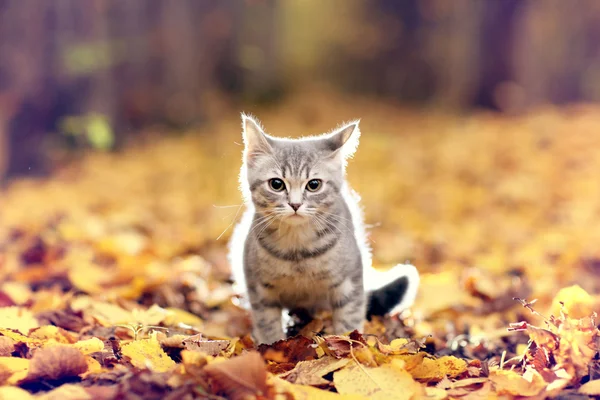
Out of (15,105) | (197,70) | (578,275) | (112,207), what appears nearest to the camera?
(578,275)

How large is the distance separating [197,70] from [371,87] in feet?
11.3

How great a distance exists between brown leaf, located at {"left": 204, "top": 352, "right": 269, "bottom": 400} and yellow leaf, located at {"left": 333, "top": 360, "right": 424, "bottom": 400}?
0.84 feet

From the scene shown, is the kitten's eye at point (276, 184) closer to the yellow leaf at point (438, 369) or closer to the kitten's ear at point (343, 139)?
the kitten's ear at point (343, 139)

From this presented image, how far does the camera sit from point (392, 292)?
2857 millimetres

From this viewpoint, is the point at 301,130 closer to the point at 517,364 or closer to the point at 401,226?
the point at 401,226

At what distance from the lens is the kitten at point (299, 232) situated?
250 cm

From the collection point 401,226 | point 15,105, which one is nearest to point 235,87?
point 15,105

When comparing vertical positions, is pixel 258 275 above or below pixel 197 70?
below

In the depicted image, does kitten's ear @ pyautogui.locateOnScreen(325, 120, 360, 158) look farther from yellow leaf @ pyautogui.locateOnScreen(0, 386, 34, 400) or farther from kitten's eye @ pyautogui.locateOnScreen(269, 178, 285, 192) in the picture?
yellow leaf @ pyautogui.locateOnScreen(0, 386, 34, 400)

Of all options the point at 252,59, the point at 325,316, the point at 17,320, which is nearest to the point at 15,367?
the point at 17,320

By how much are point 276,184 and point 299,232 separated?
0.21 metres

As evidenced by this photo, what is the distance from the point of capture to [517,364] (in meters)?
2.21

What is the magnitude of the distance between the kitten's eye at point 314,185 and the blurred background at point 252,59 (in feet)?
6.38

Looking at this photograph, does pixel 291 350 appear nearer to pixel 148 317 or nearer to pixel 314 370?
pixel 314 370
